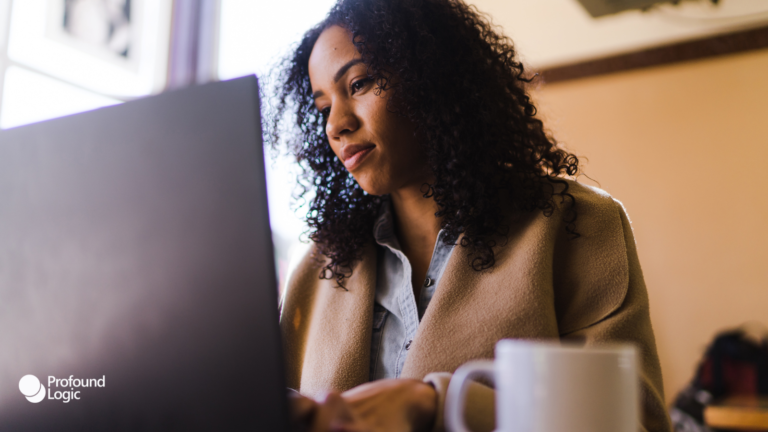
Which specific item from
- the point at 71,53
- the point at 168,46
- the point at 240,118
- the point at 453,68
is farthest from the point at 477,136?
the point at 168,46

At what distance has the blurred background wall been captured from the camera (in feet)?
7.36

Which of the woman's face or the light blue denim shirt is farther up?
the woman's face

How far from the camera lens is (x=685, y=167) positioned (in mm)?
2363

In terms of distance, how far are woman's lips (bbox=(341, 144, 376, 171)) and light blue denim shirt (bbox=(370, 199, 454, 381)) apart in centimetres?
18

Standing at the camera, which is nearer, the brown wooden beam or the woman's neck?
the woman's neck

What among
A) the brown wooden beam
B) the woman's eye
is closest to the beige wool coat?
the woman's eye

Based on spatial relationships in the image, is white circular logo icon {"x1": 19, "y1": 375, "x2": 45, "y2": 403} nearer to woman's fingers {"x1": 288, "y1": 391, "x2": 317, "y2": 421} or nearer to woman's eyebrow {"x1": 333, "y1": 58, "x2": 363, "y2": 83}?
woman's fingers {"x1": 288, "y1": 391, "x2": 317, "y2": 421}

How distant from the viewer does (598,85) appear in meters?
2.57

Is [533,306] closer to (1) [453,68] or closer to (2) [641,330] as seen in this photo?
(2) [641,330]

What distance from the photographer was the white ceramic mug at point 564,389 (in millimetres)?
383

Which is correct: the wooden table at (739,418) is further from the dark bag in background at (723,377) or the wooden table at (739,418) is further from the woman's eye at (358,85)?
the woman's eye at (358,85)

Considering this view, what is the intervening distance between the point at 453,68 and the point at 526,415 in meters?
0.73

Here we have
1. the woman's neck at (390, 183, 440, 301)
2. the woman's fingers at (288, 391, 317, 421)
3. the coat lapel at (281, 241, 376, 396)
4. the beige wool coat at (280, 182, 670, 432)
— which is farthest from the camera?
the woman's neck at (390, 183, 440, 301)

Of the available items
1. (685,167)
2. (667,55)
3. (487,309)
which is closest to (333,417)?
(487,309)
